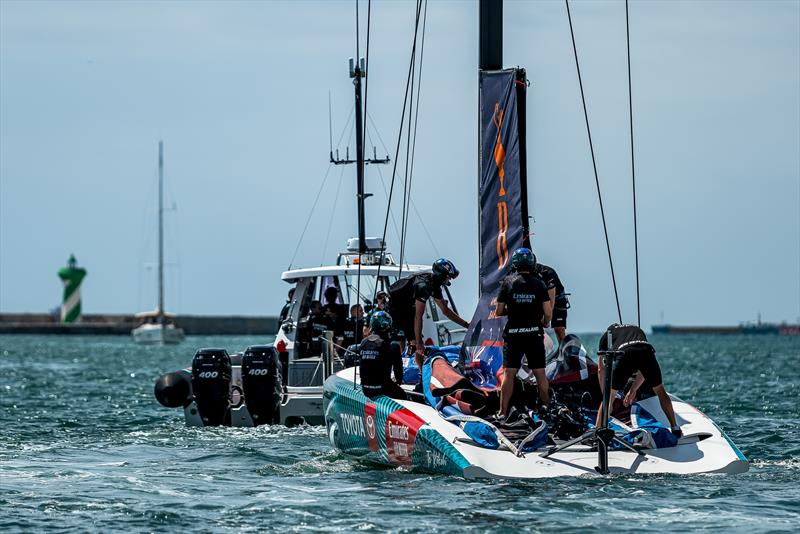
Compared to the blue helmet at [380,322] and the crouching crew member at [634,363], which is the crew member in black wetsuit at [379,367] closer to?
the blue helmet at [380,322]

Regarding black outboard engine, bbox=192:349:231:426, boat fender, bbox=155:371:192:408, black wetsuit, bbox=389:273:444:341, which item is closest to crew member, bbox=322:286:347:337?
black outboard engine, bbox=192:349:231:426

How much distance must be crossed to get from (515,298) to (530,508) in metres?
2.63

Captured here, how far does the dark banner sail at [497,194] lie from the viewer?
13.5 metres

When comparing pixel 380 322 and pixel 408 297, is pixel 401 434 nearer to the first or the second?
pixel 380 322

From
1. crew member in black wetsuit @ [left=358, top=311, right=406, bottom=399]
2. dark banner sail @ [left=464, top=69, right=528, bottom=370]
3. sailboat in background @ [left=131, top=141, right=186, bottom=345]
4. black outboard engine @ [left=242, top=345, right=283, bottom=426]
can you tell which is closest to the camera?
crew member in black wetsuit @ [left=358, top=311, right=406, bottom=399]

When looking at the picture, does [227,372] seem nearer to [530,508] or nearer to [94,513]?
[94,513]

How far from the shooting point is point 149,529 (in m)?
9.82

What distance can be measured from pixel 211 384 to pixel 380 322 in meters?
5.05

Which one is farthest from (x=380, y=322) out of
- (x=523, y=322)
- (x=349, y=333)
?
(x=349, y=333)

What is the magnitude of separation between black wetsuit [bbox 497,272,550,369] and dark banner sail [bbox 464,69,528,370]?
1.25 meters

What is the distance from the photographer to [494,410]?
12648 mm

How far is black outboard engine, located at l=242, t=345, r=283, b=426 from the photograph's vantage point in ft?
58.4

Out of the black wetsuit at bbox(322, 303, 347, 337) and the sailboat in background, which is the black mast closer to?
the black wetsuit at bbox(322, 303, 347, 337)

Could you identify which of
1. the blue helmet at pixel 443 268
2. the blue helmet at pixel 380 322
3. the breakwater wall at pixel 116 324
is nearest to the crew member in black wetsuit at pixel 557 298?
the blue helmet at pixel 443 268
